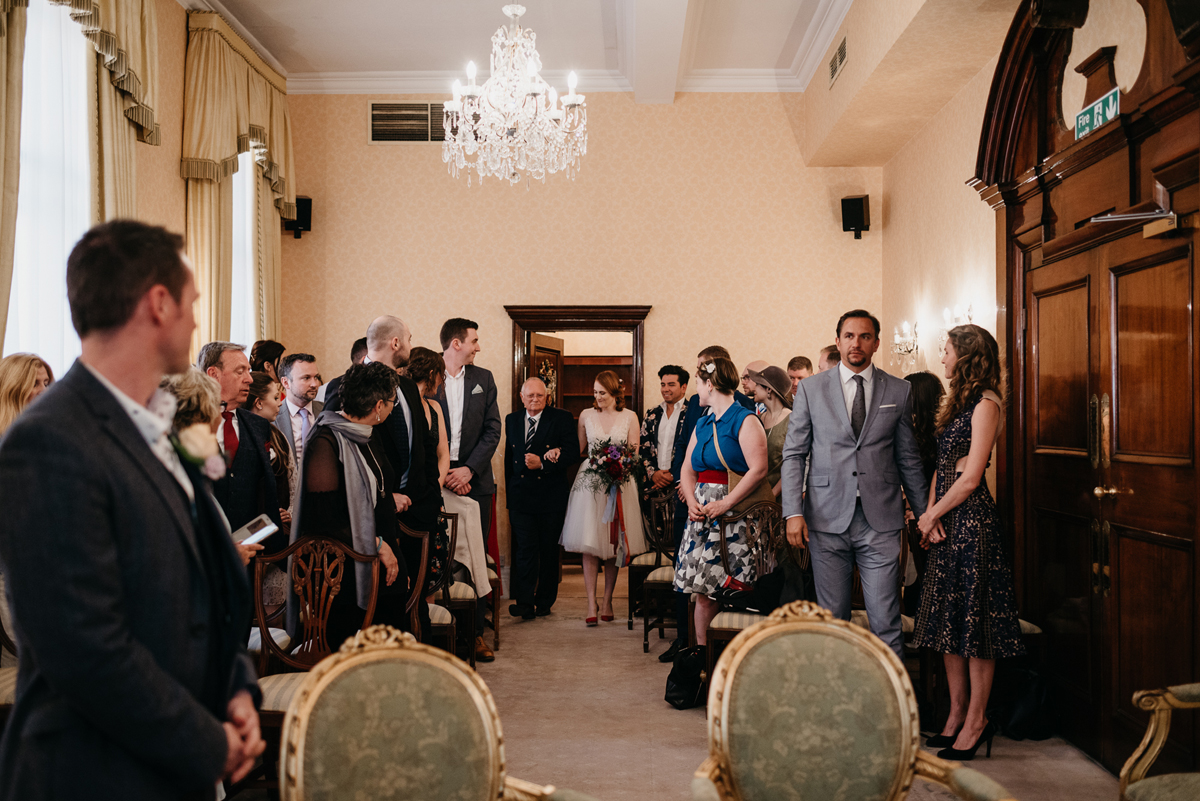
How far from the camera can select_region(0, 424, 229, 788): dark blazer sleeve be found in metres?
1.11

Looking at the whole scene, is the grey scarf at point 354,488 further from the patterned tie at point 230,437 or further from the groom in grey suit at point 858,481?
the groom in grey suit at point 858,481

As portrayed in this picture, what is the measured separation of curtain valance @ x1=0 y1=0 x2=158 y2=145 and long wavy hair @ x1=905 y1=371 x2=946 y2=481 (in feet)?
15.1

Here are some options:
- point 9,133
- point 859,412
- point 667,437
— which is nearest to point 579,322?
point 667,437

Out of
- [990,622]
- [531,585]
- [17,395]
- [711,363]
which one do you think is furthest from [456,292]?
[990,622]

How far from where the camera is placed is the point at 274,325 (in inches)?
280

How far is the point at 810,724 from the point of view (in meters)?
1.83

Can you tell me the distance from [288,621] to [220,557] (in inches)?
74.3

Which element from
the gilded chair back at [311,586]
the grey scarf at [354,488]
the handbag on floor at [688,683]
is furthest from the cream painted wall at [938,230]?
the gilded chair back at [311,586]

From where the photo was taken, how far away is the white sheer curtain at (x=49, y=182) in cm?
429

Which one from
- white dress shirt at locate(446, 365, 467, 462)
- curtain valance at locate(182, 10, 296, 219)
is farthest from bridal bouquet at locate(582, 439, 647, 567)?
curtain valance at locate(182, 10, 296, 219)

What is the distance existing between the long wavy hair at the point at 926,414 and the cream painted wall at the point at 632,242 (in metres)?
3.31

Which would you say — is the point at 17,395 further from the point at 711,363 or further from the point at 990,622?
the point at 990,622

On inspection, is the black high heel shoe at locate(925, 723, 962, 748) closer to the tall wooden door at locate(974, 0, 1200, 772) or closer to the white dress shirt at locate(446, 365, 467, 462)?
the tall wooden door at locate(974, 0, 1200, 772)

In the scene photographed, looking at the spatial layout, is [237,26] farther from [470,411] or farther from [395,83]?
[470,411]
